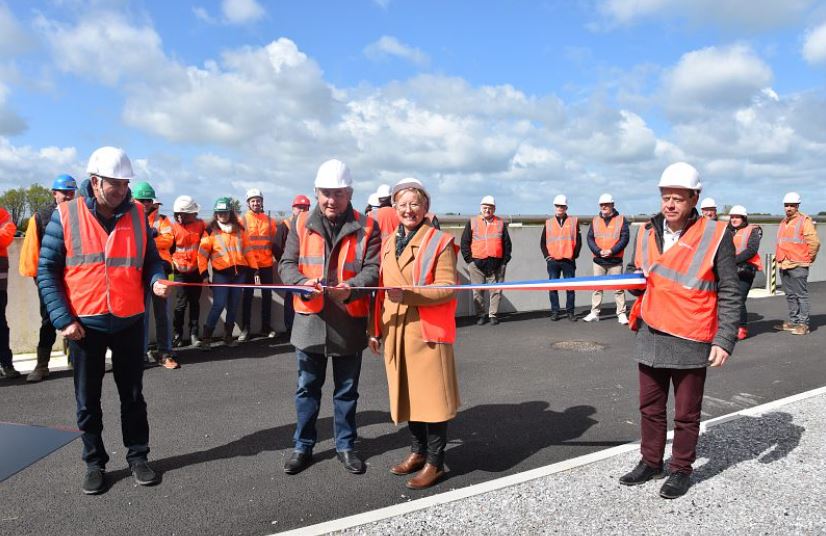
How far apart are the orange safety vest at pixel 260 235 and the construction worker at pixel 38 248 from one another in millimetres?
2604

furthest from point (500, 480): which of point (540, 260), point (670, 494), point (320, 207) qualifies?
point (540, 260)

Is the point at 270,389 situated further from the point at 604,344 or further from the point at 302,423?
the point at 604,344

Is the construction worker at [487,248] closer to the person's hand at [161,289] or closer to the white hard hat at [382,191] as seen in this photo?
the white hard hat at [382,191]

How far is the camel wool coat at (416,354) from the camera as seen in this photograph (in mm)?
3953

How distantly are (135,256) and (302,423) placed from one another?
62.6 inches

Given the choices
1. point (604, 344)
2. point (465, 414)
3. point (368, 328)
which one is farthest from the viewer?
point (604, 344)

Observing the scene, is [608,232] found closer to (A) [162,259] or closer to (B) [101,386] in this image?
(A) [162,259]

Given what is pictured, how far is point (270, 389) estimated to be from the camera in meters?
6.55

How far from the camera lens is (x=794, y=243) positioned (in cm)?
953

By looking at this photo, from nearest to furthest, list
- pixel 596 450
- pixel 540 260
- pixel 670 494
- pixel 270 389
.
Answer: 1. pixel 670 494
2. pixel 596 450
3. pixel 270 389
4. pixel 540 260

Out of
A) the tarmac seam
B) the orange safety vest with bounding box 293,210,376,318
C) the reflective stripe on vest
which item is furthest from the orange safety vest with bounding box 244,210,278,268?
the tarmac seam

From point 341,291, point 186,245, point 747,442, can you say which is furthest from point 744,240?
point 186,245

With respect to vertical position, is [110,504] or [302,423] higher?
[302,423]

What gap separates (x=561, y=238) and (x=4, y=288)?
327 inches
